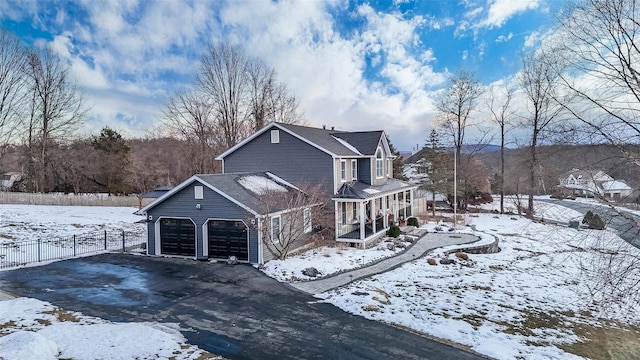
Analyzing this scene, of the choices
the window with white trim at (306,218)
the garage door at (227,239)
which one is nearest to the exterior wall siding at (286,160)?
the window with white trim at (306,218)

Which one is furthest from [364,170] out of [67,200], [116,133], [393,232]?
[116,133]

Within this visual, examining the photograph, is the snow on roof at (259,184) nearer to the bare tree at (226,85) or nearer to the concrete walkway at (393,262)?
the concrete walkway at (393,262)

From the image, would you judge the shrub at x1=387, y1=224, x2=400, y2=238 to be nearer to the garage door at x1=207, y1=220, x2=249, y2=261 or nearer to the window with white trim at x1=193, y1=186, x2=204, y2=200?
the garage door at x1=207, y1=220, x2=249, y2=261

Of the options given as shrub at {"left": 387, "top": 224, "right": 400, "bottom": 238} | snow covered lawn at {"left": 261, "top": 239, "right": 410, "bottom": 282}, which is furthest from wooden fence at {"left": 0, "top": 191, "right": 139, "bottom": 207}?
shrub at {"left": 387, "top": 224, "right": 400, "bottom": 238}

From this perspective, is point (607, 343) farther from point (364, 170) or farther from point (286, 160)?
point (286, 160)

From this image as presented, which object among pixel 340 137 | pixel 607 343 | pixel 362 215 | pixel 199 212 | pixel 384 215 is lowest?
pixel 607 343

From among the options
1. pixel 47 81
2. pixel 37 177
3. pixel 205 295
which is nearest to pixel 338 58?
pixel 205 295
